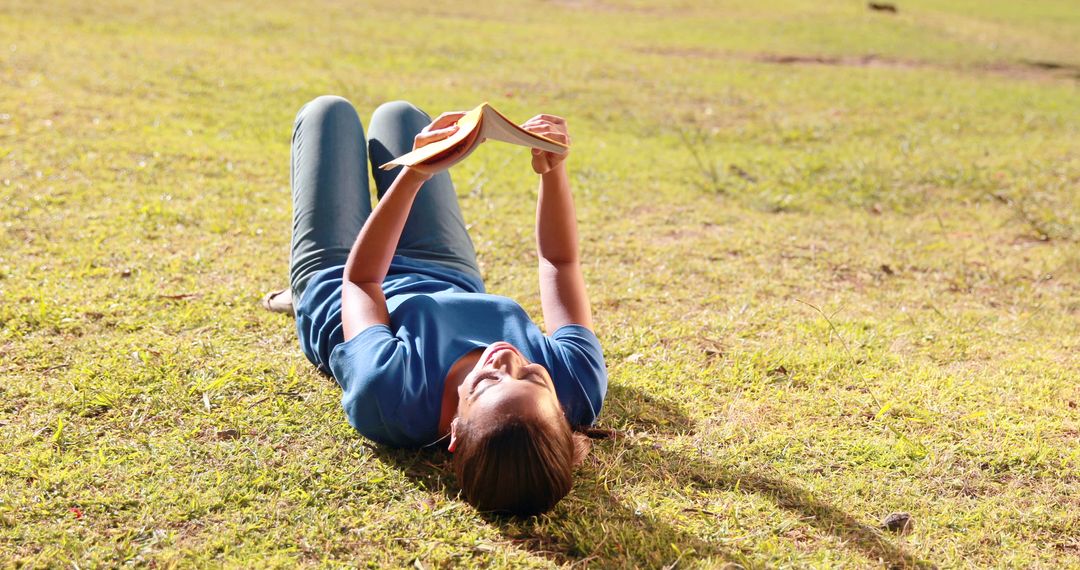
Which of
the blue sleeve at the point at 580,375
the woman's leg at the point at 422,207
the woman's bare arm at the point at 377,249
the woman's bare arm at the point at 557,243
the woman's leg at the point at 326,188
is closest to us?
the blue sleeve at the point at 580,375

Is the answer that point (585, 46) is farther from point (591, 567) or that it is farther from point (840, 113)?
point (591, 567)

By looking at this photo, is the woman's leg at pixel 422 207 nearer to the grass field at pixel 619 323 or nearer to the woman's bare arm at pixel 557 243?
the woman's bare arm at pixel 557 243

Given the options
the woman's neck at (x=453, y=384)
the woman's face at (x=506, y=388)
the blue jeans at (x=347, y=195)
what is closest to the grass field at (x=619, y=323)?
the woman's neck at (x=453, y=384)

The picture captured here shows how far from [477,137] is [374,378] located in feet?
2.93

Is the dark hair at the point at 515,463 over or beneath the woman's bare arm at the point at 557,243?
beneath

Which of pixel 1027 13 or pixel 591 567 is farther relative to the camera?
pixel 1027 13

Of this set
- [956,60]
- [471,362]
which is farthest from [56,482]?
[956,60]

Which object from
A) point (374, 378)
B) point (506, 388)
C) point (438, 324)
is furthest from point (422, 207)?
point (506, 388)

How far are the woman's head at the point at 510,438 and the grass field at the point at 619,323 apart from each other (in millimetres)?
156

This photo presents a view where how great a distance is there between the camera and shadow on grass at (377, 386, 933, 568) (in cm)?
269

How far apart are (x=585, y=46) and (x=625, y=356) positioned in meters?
10.2

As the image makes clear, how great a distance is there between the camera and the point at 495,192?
6797 millimetres

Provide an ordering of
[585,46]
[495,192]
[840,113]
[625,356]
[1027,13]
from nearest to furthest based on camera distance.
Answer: [625,356]
[495,192]
[840,113]
[585,46]
[1027,13]

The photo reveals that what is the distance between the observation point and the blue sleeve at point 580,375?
300 centimetres
